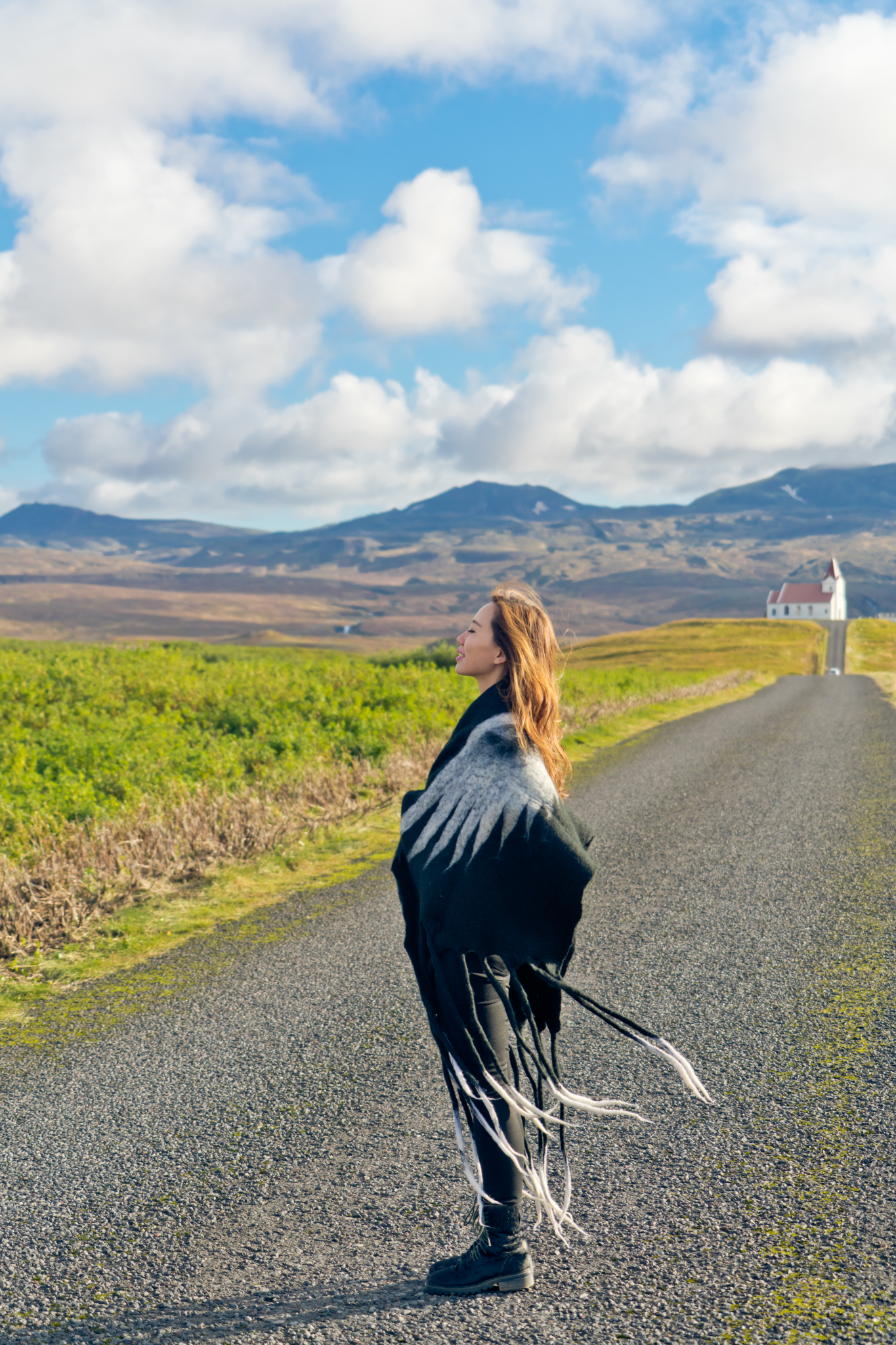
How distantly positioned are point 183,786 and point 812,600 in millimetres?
170310

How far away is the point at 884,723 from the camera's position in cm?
2198

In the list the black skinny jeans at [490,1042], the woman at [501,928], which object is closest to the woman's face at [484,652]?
the woman at [501,928]

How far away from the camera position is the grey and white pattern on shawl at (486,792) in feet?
10.0

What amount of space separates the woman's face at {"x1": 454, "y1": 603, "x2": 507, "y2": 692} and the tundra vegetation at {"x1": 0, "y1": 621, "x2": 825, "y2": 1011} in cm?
426

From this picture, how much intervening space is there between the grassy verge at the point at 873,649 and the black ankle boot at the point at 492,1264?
158 feet

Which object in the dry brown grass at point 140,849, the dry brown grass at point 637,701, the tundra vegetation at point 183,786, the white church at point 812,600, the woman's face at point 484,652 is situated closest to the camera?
the woman's face at point 484,652

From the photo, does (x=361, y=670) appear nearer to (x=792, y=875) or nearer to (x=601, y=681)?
(x=601, y=681)

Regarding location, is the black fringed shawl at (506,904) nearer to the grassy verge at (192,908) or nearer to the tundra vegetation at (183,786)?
the grassy verge at (192,908)

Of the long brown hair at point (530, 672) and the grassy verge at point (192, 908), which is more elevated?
the long brown hair at point (530, 672)

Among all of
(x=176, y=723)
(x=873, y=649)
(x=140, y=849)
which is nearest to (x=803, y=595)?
(x=873, y=649)

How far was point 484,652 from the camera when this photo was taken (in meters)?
3.23

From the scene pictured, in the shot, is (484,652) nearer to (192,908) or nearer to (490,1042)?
(490,1042)

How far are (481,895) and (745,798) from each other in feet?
32.7

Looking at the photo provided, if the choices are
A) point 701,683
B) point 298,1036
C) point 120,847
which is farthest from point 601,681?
point 298,1036
